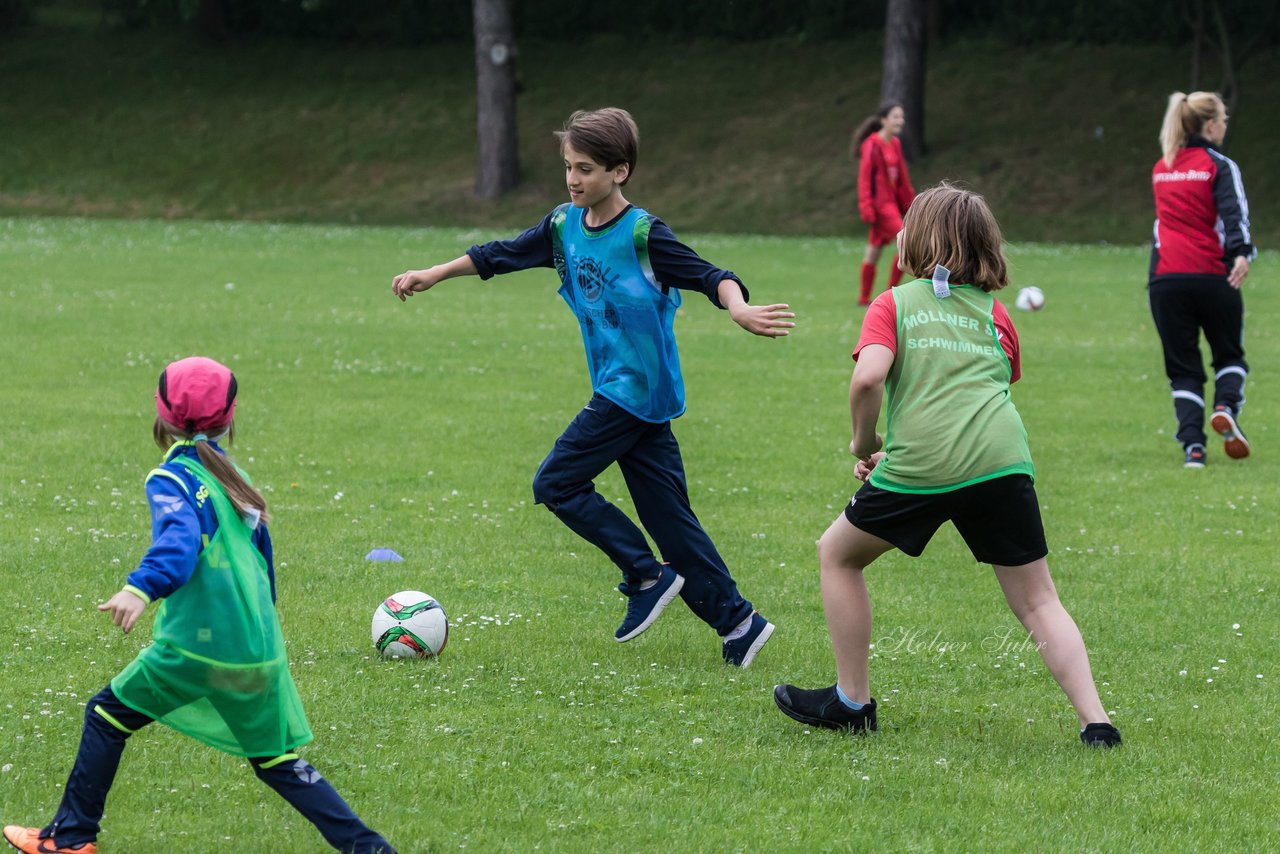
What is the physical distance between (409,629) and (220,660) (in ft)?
6.55

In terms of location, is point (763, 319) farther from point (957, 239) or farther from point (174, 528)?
point (174, 528)

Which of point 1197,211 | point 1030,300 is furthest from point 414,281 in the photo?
point 1030,300

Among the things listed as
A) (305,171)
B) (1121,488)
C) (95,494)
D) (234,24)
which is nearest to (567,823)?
(95,494)

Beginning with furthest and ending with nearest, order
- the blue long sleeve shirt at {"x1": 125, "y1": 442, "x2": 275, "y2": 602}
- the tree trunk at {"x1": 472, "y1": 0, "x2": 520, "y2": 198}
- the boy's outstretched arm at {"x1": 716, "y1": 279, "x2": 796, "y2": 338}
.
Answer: the tree trunk at {"x1": 472, "y1": 0, "x2": 520, "y2": 198} → the boy's outstretched arm at {"x1": 716, "y1": 279, "x2": 796, "y2": 338} → the blue long sleeve shirt at {"x1": 125, "y1": 442, "x2": 275, "y2": 602}

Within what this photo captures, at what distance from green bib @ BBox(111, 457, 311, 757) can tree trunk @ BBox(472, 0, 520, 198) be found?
31.6m

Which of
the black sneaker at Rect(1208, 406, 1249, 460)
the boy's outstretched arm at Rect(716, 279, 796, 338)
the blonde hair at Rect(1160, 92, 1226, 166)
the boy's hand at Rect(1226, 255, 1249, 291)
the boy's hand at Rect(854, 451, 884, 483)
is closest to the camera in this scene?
the boy's hand at Rect(854, 451, 884, 483)

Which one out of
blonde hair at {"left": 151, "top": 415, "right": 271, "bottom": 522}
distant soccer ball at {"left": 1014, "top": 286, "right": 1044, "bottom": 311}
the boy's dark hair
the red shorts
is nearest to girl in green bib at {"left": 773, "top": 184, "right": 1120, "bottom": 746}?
the boy's dark hair

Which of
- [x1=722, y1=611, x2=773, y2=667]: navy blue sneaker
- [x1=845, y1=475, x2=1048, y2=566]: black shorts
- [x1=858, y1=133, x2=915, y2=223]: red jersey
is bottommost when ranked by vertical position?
[x1=858, y1=133, x2=915, y2=223]: red jersey

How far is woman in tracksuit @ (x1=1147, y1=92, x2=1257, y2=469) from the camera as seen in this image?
967 centimetres

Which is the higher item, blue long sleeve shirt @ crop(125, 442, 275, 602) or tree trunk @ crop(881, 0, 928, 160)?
blue long sleeve shirt @ crop(125, 442, 275, 602)

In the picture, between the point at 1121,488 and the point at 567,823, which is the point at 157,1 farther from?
the point at 567,823

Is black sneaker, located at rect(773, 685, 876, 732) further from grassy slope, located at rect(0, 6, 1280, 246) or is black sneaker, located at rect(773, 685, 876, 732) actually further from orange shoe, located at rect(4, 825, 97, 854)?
grassy slope, located at rect(0, 6, 1280, 246)

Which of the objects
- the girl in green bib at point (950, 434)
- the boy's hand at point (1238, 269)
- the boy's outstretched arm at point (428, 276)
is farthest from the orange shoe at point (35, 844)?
the boy's hand at point (1238, 269)

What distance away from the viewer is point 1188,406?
10219 millimetres
